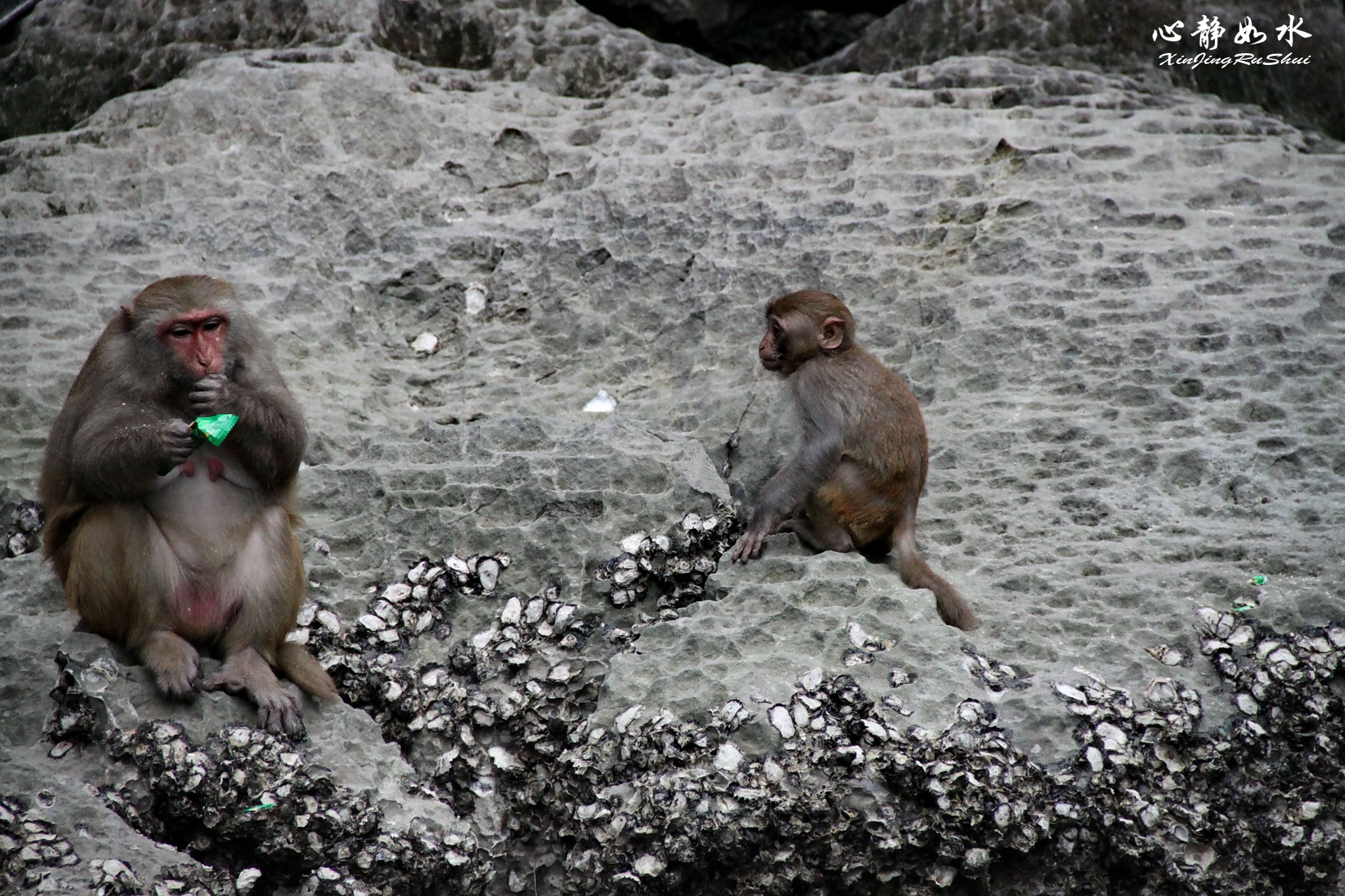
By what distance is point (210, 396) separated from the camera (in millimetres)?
4344

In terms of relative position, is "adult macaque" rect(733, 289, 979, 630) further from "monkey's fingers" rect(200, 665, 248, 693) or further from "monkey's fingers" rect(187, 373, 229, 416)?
"monkey's fingers" rect(187, 373, 229, 416)

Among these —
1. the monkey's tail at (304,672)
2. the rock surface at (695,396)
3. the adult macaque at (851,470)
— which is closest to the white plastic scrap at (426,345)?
the rock surface at (695,396)

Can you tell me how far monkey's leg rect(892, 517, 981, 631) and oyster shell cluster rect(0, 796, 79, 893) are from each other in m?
2.94

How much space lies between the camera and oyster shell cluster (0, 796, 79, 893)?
354 cm

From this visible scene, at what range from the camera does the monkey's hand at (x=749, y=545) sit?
5156 millimetres

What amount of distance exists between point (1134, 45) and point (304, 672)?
257 inches

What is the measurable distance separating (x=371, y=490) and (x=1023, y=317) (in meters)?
3.11

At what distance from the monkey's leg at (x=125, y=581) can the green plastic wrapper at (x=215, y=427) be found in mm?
341

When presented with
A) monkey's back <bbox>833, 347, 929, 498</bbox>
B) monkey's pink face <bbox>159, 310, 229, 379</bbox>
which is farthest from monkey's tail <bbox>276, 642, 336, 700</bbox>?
monkey's back <bbox>833, 347, 929, 498</bbox>

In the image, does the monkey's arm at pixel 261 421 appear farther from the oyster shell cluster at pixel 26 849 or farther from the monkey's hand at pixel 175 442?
the oyster shell cluster at pixel 26 849

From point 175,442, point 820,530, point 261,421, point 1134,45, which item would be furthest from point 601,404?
point 1134,45

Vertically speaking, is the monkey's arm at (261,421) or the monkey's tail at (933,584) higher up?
the monkey's arm at (261,421)

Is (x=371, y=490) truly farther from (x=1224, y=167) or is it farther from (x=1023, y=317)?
(x=1224, y=167)

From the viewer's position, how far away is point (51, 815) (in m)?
3.78
